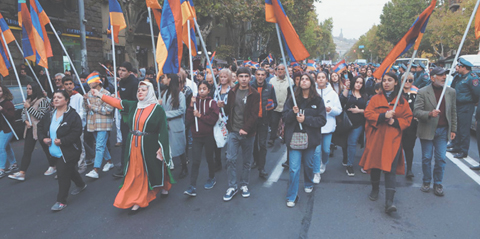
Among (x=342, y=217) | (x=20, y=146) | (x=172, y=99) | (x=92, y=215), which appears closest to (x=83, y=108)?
(x=172, y=99)

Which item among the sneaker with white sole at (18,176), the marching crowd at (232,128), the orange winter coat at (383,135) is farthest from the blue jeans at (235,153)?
the sneaker with white sole at (18,176)

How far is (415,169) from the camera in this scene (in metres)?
6.02

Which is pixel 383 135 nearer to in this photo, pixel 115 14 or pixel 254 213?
pixel 254 213

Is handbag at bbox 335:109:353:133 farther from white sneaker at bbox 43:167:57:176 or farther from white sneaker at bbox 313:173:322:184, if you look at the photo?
white sneaker at bbox 43:167:57:176

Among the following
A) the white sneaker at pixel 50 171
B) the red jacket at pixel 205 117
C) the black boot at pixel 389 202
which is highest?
the red jacket at pixel 205 117

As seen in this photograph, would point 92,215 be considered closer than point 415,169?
Yes

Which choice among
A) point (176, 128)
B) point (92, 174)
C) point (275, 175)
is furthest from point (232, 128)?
point (92, 174)

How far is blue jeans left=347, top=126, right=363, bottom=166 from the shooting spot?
5.78 meters

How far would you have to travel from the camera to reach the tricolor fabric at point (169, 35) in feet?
16.0

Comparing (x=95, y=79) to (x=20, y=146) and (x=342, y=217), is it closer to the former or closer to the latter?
(x=20, y=146)

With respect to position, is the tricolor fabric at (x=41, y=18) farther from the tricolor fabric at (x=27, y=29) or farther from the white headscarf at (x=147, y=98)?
the white headscarf at (x=147, y=98)

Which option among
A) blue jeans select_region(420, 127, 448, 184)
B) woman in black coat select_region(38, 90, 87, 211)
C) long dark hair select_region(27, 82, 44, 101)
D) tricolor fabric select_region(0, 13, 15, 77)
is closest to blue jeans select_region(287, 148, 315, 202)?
blue jeans select_region(420, 127, 448, 184)

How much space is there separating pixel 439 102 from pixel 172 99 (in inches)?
156

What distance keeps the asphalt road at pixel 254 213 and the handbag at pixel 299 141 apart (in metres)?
0.81
